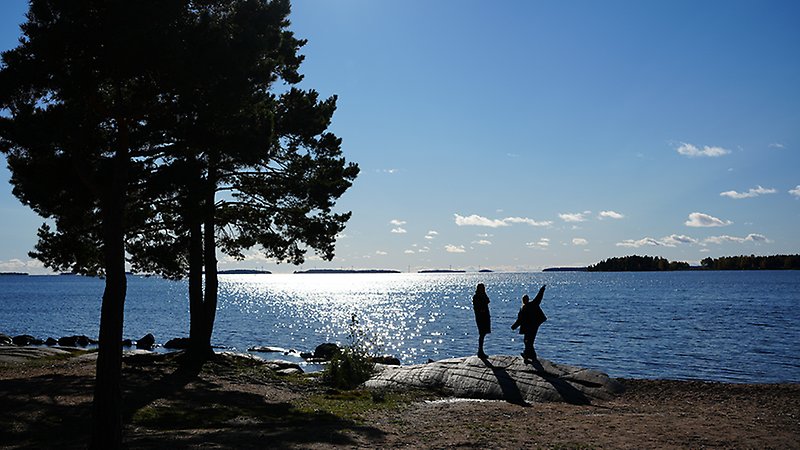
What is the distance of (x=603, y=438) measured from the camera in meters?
12.6

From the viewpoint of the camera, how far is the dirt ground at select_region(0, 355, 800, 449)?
40.2ft

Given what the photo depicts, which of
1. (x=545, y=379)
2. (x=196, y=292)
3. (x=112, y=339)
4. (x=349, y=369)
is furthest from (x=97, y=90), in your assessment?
(x=545, y=379)

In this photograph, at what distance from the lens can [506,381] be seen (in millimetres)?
19094

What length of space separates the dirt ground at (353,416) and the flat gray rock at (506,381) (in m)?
0.71

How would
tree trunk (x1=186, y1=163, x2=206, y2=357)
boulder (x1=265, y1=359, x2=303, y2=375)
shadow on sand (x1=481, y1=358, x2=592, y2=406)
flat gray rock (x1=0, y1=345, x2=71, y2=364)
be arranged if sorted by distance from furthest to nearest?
1. boulder (x1=265, y1=359, x2=303, y2=375)
2. flat gray rock (x1=0, y1=345, x2=71, y2=364)
3. tree trunk (x1=186, y1=163, x2=206, y2=357)
4. shadow on sand (x1=481, y1=358, x2=592, y2=406)

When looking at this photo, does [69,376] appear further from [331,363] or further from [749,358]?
[749,358]

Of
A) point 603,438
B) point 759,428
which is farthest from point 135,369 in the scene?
point 759,428

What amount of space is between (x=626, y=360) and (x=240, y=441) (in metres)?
30.9

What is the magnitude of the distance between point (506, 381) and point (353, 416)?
6.06 metres

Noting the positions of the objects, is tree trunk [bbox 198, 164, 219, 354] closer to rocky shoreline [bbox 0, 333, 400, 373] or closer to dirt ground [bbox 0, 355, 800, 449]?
dirt ground [bbox 0, 355, 800, 449]

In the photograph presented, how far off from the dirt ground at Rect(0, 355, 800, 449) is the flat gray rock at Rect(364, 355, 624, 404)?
0.71 metres

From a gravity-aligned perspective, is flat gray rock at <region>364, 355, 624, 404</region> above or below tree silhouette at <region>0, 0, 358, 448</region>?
below

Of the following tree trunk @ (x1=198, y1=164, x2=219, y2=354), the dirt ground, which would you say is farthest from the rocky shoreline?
the dirt ground

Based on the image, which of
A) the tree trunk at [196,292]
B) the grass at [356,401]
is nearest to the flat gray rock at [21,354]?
the tree trunk at [196,292]
